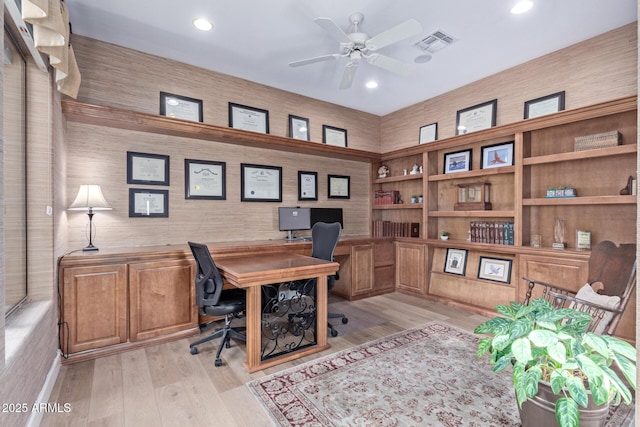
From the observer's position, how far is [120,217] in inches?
129

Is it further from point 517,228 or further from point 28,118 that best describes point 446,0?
point 28,118

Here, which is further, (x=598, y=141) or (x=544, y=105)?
(x=544, y=105)

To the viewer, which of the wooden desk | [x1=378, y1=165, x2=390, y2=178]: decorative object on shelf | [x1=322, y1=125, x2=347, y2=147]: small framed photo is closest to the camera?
the wooden desk

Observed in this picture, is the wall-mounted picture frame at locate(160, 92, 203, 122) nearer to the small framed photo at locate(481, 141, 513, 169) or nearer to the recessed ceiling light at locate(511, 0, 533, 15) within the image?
the recessed ceiling light at locate(511, 0, 533, 15)

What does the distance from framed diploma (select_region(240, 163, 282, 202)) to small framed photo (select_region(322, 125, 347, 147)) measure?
96 centimetres

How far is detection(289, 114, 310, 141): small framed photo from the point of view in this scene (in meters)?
4.44

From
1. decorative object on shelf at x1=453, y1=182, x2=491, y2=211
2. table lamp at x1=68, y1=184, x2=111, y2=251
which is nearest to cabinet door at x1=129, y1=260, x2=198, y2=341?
table lamp at x1=68, y1=184, x2=111, y2=251

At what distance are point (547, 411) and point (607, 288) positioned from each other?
140 centimetres

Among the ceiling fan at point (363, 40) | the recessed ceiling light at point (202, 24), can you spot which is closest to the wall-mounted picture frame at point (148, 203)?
the recessed ceiling light at point (202, 24)

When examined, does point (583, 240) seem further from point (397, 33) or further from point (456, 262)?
point (397, 33)

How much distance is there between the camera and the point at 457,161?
14.3 ft

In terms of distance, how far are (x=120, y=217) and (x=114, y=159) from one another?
24.5 inches

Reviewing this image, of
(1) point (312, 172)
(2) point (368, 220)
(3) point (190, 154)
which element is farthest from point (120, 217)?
(2) point (368, 220)

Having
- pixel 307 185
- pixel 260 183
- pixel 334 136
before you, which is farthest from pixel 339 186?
pixel 260 183
